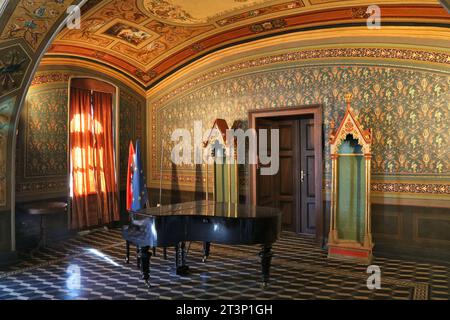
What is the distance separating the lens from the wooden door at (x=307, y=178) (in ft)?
22.1

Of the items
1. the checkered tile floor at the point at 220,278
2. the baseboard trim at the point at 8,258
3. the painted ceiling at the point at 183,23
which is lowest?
the checkered tile floor at the point at 220,278

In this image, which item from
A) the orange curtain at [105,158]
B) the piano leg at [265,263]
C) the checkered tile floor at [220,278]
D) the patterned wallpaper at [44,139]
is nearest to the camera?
the checkered tile floor at [220,278]

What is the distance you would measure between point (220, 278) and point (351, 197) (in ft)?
7.67

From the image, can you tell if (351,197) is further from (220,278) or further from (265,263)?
(220,278)

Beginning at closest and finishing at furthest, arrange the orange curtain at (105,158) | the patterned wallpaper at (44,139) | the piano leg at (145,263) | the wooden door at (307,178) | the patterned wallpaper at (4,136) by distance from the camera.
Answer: the piano leg at (145,263) < the patterned wallpaper at (4,136) < the patterned wallpaper at (44,139) < the wooden door at (307,178) < the orange curtain at (105,158)

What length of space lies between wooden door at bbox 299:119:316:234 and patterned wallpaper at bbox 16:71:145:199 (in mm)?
4365

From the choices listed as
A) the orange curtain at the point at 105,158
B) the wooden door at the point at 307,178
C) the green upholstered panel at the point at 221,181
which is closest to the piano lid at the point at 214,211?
the green upholstered panel at the point at 221,181

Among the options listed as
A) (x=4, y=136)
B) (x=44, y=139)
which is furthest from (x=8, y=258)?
(x=44, y=139)

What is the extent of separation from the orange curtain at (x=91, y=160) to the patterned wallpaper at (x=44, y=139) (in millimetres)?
201

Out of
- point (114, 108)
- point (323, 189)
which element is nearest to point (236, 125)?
point (323, 189)

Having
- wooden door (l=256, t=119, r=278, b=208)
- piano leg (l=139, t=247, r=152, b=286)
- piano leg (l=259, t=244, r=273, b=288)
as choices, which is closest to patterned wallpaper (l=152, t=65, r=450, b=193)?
wooden door (l=256, t=119, r=278, b=208)

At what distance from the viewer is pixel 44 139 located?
639 centimetres

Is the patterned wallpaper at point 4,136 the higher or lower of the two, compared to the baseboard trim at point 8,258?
higher

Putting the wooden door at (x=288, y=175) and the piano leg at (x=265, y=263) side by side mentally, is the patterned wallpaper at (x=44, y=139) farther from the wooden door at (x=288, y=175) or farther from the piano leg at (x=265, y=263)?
the piano leg at (x=265, y=263)
